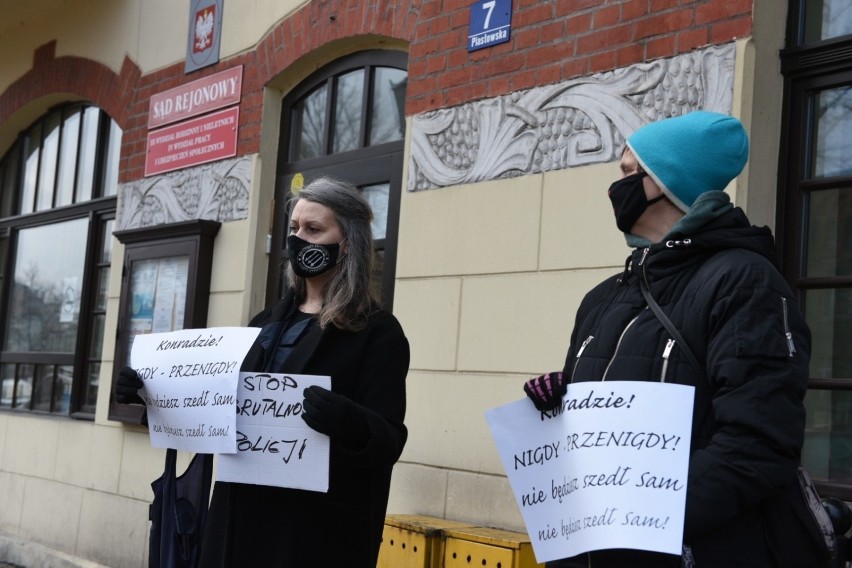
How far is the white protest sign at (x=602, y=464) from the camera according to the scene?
2.24 metres

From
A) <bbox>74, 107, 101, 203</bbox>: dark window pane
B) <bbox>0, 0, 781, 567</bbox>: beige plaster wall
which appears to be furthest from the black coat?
<bbox>74, 107, 101, 203</bbox>: dark window pane

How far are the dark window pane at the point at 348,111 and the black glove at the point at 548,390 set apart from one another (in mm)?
4121

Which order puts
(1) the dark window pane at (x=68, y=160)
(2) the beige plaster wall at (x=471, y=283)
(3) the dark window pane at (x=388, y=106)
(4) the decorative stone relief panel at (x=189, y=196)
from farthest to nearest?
1. (1) the dark window pane at (x=68, y=160)
2. (4) the decorative stone relief panel at (x=189, y=196)
3. (3) the dark window pane at (x=388, y=106)
4. (2) the beige plaster wall at (x=471, y=283)

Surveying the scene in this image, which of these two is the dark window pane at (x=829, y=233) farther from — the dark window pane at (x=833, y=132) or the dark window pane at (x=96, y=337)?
the dark window pane at (x=96, y=337)

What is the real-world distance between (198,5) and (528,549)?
4847mm

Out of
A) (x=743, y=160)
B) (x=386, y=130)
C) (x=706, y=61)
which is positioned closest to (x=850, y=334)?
(x=706, y=61)

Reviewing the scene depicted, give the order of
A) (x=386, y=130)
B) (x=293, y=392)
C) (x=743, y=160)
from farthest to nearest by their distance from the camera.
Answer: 1. (x=386, y=130)
2. (x=293, y=392)
3. (x=743, y=160)

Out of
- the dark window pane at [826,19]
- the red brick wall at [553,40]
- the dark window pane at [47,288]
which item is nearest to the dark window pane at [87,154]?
the dark window pane at [47,288]

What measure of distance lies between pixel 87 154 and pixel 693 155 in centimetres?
767

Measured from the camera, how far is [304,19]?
6.69 metres

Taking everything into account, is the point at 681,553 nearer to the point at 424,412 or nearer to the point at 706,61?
the point at 706,61

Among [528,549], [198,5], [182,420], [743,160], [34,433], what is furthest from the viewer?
[34,433]

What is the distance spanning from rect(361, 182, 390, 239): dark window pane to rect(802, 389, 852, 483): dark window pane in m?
2.66

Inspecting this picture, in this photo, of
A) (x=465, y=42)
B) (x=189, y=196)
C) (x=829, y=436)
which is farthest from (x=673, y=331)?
(x=189, y=196)
